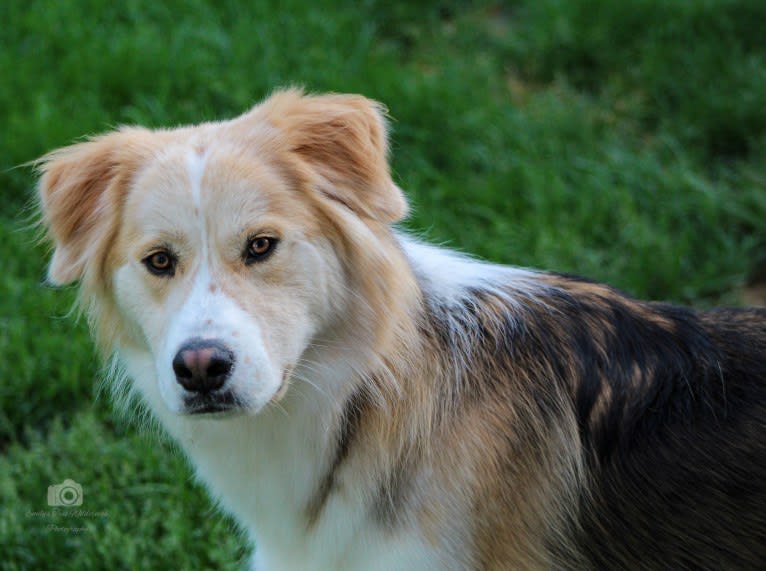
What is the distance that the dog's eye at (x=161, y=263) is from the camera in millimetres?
2727

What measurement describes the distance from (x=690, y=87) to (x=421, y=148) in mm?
1776

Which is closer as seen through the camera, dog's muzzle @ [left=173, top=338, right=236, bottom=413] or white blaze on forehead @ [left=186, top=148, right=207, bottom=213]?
dog's muzzle @ [left=173, top=338, right=236, bottom=413]

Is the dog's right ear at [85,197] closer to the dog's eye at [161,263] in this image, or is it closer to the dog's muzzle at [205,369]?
the dog's eye at [161,263]

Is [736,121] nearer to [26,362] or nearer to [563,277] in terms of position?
[563,277]

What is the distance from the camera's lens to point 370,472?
2.79m

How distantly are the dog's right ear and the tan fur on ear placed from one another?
0.44 m

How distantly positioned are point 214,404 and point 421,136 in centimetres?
364

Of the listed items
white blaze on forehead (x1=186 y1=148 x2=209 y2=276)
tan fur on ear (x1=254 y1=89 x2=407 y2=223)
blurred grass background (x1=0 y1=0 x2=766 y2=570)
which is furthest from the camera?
blurred grass background (x1=0 y1=0 x2=766 y2=570)

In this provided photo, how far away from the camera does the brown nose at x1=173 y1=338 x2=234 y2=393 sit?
2482mm

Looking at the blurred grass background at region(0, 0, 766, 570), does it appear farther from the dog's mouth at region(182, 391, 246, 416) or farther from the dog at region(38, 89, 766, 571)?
the dog's mouth at region(182, 391, 246, 416)

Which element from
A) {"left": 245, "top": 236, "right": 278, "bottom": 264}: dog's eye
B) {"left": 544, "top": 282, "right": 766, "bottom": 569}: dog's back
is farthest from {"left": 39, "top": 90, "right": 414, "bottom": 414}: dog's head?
{"left": 544, "top": 282, "right": 766, "bottom": 569}: dog's back

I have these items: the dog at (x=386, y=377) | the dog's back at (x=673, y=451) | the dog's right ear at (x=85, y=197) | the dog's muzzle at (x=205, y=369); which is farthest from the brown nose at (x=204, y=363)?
the dog's back at (x=673, y=451)

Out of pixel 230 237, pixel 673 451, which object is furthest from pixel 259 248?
pixel 673 451

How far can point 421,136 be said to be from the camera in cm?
596
